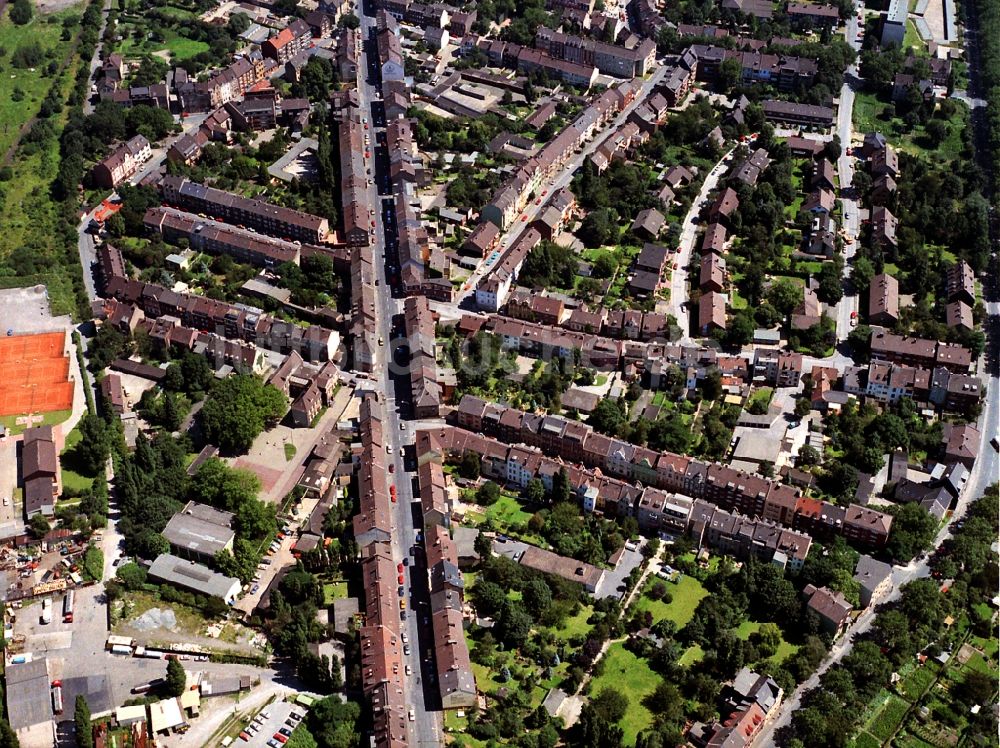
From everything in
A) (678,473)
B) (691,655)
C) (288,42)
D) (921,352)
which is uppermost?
(288,42)

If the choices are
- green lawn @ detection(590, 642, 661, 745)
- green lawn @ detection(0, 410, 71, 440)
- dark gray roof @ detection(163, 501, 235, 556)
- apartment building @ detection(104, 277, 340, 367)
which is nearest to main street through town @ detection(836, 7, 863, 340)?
green lawn @ detection(590, 642, 661, 745)

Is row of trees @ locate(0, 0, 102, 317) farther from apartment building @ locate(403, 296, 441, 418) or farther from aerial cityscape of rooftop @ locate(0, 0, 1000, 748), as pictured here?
apartment building @ locate(403, 296, 441, 418)

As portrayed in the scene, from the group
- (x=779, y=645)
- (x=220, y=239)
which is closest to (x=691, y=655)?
(x=779, y=645)

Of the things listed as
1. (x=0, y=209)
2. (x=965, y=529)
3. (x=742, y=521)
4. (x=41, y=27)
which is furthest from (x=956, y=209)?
(x=41, y=27)

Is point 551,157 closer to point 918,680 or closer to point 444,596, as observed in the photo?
point 444,596

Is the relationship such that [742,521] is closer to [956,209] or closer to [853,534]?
[853,534]
